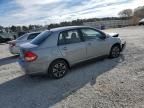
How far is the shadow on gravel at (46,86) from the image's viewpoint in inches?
188

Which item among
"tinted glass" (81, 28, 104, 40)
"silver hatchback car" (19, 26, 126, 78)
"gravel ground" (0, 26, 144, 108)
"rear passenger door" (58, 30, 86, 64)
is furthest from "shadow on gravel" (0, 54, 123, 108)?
"tinted glass" (81, 28, 104, 40)

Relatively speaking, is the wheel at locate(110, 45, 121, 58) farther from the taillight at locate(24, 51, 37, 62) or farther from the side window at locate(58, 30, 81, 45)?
the taillight at locate(24, 51, 37, 62)

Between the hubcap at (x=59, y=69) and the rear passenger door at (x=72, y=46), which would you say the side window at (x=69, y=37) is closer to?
the rear passenger door at (x=72, y=46)

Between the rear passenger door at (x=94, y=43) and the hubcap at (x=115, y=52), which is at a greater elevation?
the rear passenger door at (x=94, y=43)

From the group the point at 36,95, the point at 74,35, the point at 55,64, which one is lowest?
the point at 36,95

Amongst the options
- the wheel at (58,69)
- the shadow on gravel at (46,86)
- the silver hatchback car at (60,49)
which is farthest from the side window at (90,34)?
the wheel at (58,69)

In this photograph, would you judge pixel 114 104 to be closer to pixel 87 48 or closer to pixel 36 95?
pixel 36 95

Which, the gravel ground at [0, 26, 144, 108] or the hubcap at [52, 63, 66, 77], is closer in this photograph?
the gravel ground at [0, 26, 144, 108]

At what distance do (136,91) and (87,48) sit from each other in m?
2.77

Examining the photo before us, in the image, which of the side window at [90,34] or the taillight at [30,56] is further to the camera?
the side window at [90,34]

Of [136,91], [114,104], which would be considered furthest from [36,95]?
[136,91]

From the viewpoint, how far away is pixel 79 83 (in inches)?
223

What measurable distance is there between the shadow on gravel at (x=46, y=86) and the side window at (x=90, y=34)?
3.42ft

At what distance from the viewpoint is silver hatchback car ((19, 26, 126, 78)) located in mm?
5977
